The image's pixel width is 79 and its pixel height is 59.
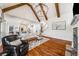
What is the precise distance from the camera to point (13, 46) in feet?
6.91

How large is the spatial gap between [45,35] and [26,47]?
38 centimetres

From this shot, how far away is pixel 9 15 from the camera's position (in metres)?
2.13

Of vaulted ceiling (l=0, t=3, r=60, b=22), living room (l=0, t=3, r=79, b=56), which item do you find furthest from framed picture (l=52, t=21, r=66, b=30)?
vaulted ceiling (l=0, t=3, r=60, b=22)

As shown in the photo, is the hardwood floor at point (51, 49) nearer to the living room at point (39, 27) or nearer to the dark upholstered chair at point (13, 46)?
the living room at point (39, 27)

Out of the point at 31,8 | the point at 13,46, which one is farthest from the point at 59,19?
the point at 13,46

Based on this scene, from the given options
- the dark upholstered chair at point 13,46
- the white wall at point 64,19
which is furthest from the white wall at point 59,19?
the dark upholstered chair at point 13,46

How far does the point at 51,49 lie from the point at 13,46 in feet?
2.11

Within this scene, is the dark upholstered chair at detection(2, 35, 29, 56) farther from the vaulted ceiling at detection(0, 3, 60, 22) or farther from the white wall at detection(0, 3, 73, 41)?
the vaulted ceiling at detection(0, 3, 60, 22)

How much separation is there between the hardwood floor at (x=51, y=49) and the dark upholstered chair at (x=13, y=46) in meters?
0.12

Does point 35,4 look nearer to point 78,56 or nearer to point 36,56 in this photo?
point 36,56

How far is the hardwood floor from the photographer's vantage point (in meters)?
2.12

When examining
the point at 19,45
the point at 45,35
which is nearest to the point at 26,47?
the point at 19,45

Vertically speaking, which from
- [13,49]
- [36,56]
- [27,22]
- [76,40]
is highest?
[27,22]

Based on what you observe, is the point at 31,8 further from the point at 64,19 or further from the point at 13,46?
the point at 13,46
